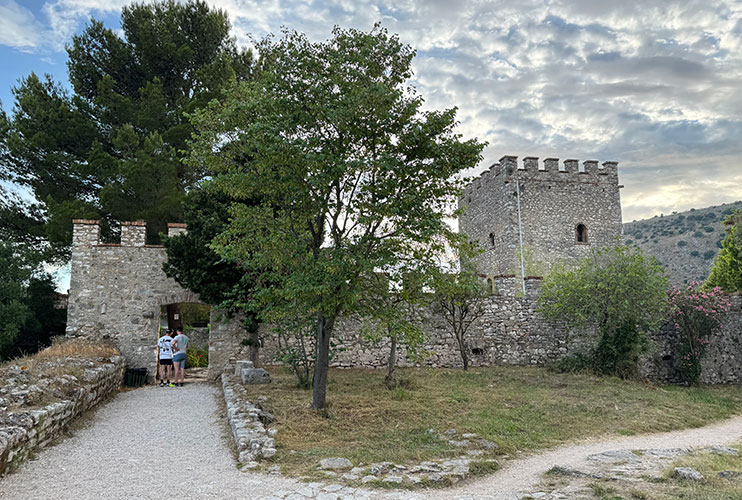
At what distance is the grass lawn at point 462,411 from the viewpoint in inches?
271

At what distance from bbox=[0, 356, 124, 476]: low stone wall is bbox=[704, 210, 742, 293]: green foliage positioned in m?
24.7

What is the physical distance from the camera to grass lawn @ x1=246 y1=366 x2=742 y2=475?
6.87m

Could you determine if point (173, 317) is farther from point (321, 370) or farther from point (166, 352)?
point (321, 370)

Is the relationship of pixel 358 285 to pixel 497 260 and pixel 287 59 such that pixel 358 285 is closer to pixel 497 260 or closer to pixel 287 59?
pixel 287 59

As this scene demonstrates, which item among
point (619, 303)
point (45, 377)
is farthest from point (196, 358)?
point (619, 303)

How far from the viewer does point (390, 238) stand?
8.41 m

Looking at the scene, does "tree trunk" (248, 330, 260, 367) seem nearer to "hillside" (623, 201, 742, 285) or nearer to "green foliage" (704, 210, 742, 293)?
"green foliage" (704, 210, 742, 293)

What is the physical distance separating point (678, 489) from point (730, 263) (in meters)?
23.7

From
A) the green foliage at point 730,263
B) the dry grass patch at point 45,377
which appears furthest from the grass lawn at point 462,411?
the green foliage at point 730,263

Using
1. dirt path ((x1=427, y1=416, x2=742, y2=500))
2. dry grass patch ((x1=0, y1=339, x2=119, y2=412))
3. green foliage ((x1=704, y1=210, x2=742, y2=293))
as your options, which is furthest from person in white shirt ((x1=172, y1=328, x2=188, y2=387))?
green foliage ((x1=704, y1=210, x2=742, y2=293))

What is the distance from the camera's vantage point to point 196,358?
789 inches

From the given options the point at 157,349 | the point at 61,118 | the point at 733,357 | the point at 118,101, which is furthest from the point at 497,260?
the point at 61,118

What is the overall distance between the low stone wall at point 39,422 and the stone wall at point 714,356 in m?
14.6

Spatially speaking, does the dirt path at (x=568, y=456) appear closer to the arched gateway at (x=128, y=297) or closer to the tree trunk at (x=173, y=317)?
the arched gateway at (x=128, y=297)
